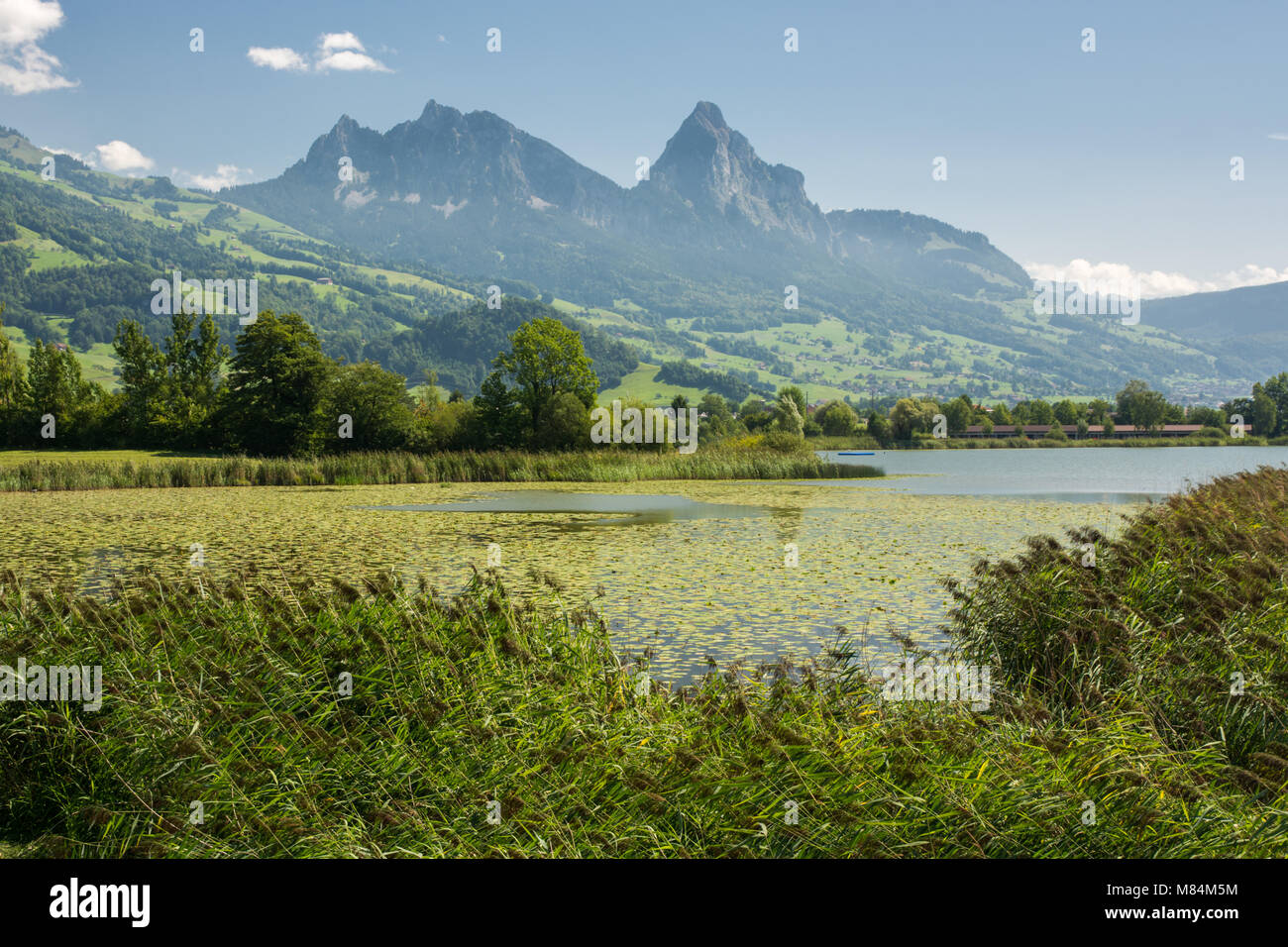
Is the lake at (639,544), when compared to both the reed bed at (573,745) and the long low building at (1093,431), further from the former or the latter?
the long low building at (1093,431)

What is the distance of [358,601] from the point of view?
342 inches

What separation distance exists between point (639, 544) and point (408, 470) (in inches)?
1081

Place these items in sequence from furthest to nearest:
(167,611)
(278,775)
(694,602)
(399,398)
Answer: (399,398) < (694,602) < (167,611) < (278,775)

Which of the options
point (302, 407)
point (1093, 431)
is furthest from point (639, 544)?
point (1093, 431)

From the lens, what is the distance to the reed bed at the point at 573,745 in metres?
4.89

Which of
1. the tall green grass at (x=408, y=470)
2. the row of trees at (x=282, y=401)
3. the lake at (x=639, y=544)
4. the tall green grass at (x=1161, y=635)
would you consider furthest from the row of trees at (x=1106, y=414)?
the tall green grass at (x=1161, y=635)

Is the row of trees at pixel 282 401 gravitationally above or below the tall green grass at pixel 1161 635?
above

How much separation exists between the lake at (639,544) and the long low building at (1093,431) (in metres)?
109

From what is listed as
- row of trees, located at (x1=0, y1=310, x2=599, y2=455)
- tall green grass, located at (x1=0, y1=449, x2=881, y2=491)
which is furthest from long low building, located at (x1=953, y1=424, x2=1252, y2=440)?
tall green grass, located at (x1=0, y1=449, x2=881, y2=491)

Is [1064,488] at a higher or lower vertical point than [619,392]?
lower
